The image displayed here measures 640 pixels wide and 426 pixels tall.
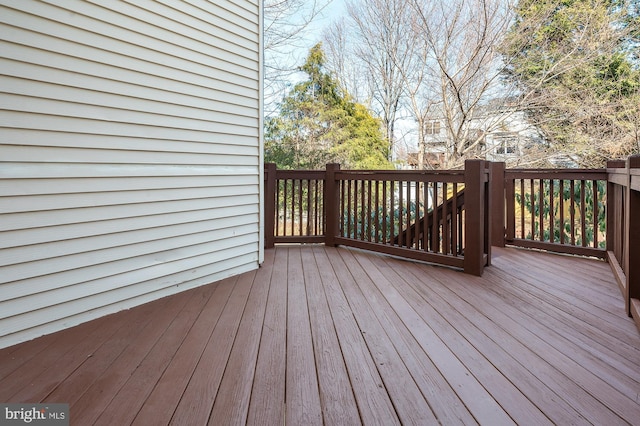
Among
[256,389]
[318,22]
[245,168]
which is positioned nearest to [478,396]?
[256,389]

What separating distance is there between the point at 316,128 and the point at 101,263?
7004 mm

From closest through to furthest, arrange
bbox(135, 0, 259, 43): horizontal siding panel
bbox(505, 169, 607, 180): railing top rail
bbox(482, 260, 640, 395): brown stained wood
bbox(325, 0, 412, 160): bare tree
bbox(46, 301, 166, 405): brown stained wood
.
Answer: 1. bbox(46, 301, 166, 405): brown stained wood
2. bbox(482, 260, 640, 395): brown stained wood
3. bbox(135, 0, 259, 43): horizontal siding panel
4. bbox(505, 169, 607, 180): railing top rail
5. bbox(325, 0, 412, 160): bare tree

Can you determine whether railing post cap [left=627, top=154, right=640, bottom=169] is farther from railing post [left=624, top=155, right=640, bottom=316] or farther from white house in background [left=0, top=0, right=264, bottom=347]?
white house in background [left=0, top=0, right=264, bottom=347]

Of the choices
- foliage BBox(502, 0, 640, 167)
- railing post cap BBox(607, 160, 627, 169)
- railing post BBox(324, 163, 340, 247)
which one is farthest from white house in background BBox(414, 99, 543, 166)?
railing post BBox(324, 163, 340, 247)

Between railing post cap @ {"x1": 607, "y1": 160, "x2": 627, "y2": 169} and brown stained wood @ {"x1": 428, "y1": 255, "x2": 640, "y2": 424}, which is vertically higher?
railing post cap @ {"x1": 607, "y1": 160, "x2": 627, "y2": 169}

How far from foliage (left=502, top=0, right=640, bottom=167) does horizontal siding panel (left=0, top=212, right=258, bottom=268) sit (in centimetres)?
761

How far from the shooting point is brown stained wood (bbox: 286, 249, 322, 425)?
1.16 meters

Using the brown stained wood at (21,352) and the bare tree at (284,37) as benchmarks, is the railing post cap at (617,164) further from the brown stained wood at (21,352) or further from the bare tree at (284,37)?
the bare tree at (284,37)

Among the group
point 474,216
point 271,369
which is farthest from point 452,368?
point 474,216

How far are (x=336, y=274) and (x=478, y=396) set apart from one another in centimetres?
179

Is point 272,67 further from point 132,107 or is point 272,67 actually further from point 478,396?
point 478,396

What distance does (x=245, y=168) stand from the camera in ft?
10.1

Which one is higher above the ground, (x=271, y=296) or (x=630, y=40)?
(x=630, y=40)

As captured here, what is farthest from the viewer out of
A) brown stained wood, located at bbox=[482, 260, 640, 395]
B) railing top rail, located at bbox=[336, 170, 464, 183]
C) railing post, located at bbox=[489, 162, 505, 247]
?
railing post, located at bbox=[489, 162, 505, 247]
